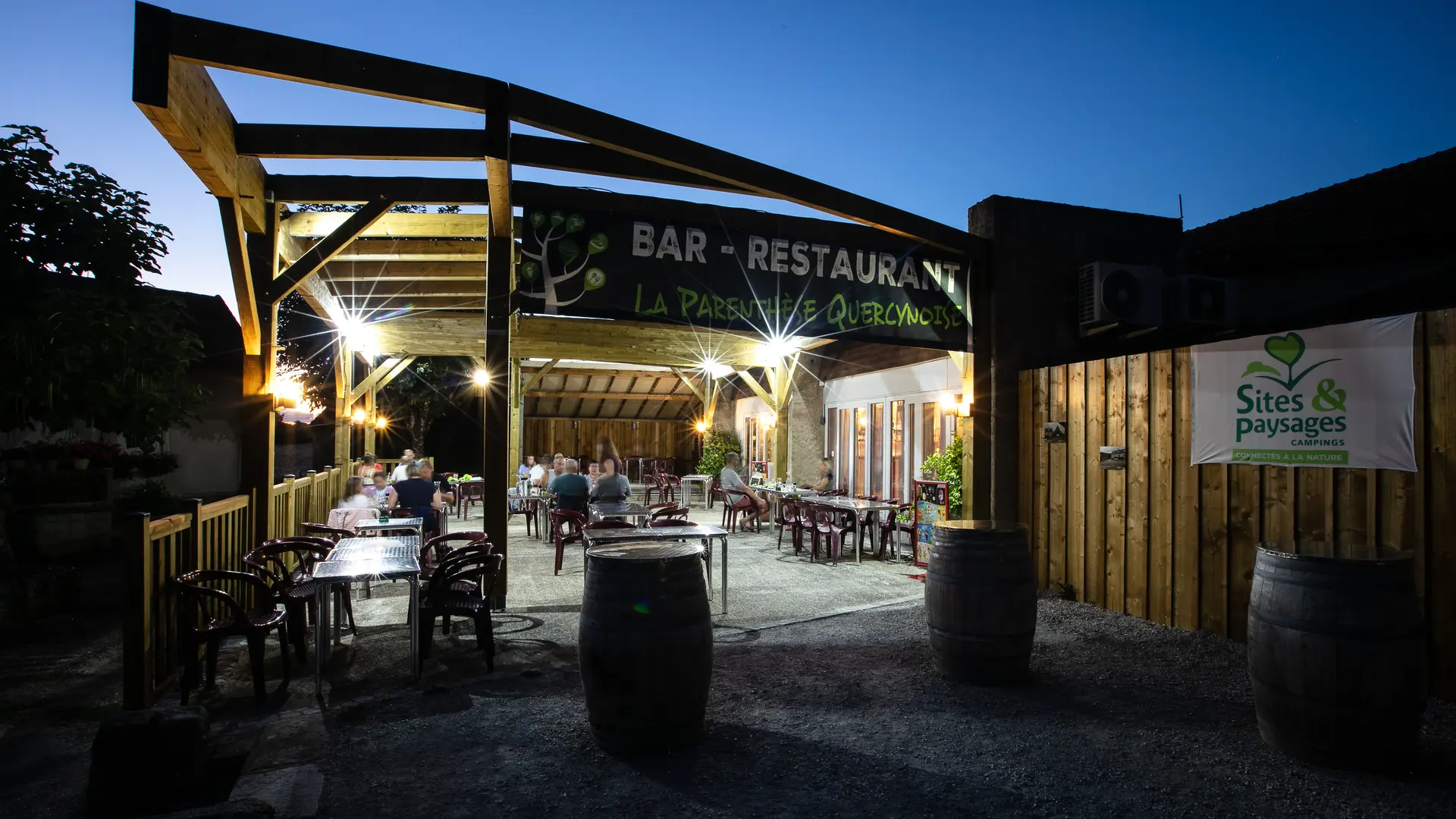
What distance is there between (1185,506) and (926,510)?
3347 millimetres

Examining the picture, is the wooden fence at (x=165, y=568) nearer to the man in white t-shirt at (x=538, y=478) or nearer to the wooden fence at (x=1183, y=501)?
the wooden fence at (x=1183, y=501)

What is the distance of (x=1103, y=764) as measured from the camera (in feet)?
10.6

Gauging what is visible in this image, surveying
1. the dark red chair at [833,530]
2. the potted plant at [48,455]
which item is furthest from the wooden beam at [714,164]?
the potted plant at [48,455]

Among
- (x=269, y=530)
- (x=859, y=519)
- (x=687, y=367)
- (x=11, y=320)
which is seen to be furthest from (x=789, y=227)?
(x=687, y=367)

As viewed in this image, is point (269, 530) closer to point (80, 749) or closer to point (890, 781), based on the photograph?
point (80, 749)

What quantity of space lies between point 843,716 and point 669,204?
4.19 metres

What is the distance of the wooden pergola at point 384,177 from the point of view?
4496mm

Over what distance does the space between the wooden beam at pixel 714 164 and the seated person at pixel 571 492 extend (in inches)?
166

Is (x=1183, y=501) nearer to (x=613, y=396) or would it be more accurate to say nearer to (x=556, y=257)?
(x=556, y=257)

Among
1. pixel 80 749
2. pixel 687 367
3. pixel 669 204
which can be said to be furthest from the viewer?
pixel 687 367

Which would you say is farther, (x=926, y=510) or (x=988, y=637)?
(x=926, y=510)

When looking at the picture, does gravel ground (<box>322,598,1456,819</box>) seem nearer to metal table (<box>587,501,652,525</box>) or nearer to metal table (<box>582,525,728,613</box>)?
metal table (<box>582,525,728,613</box>)

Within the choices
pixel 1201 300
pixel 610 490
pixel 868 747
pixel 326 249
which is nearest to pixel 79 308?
pixel 326 249

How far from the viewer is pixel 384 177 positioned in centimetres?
640
